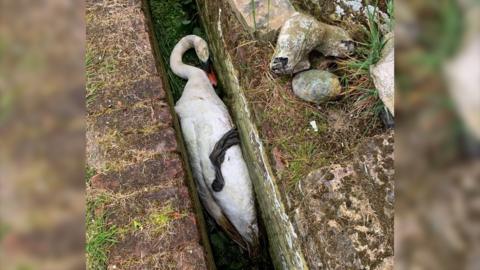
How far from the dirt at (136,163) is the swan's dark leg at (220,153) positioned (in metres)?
0.52

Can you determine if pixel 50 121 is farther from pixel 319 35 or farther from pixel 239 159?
pixel 239 159

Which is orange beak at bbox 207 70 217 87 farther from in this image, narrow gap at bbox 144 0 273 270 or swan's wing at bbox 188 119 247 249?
swan's wing at bbox 188 119 247 249

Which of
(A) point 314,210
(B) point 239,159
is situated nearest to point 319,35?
(A) point 314,210

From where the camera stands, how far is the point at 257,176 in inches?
105

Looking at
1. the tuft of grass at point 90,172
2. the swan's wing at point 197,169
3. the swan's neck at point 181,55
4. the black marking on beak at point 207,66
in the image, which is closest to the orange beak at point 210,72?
the black marking on beak at point 207,66

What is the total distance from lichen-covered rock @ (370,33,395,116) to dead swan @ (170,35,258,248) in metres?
1.13

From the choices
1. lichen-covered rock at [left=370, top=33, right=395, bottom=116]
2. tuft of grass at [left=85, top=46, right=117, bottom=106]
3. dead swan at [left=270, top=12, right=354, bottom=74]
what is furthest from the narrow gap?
lichen-covered rock at [left=370, top=33, right=395, bottom=116]

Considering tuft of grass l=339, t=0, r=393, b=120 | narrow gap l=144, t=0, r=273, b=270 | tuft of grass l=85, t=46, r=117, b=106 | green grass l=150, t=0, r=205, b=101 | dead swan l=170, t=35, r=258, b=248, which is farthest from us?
green grass l=150, t=0, r=205, b=101

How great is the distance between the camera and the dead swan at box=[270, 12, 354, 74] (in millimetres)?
2184

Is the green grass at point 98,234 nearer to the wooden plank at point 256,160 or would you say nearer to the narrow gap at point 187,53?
the wooden plank at point 256,160

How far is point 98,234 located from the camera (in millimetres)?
2131

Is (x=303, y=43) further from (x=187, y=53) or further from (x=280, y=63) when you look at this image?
(x=187, y=53)

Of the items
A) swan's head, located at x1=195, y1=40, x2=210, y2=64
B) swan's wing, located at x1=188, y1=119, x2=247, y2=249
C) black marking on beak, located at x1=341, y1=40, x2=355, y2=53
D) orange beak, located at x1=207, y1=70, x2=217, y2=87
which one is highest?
black marking on beak, located at x1=341, y1=40, x2=355, y2=53

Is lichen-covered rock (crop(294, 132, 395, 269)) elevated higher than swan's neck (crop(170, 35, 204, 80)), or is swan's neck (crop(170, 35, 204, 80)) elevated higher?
swan's neck (crop(170, 35, 204, 80))
